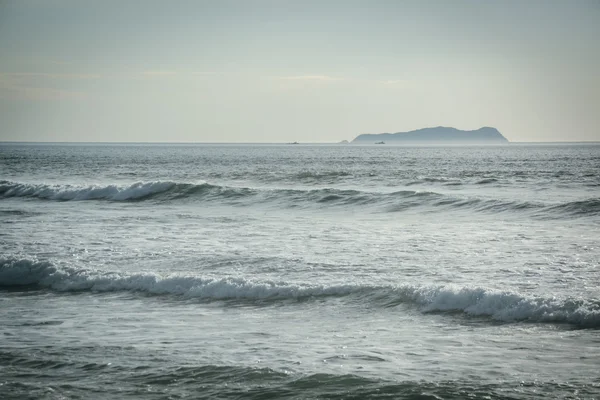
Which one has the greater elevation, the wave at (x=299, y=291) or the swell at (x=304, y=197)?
the swell at (x=304, y=197)

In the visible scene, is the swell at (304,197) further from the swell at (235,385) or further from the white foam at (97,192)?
the swell at (235,385)

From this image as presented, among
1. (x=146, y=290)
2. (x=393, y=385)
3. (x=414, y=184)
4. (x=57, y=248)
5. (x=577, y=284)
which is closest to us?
(x=393, y=385)

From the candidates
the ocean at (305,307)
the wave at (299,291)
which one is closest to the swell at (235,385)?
the ocean at (305,307)

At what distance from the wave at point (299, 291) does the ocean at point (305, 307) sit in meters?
0.03

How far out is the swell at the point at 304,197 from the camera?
24031 millimetres

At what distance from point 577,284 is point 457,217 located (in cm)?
1173

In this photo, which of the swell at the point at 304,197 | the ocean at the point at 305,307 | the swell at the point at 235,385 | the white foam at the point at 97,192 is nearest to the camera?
the swell at the point at 235,385

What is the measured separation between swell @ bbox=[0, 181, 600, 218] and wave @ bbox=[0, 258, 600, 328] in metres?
13.1

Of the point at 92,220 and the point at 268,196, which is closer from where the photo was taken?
the point at 92,220

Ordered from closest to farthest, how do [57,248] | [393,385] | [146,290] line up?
[393,385]
[146,290]
[57,248]

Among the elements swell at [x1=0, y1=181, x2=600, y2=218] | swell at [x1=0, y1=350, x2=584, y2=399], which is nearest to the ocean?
swell at [x1=0, y1=350, x2=584, y2=399]

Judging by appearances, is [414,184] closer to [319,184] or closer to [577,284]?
[319,184]

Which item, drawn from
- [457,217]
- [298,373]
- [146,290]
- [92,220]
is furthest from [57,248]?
[457,217]

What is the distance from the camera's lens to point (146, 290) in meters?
12.7
